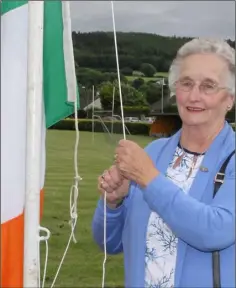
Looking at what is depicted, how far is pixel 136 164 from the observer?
1.64 metres

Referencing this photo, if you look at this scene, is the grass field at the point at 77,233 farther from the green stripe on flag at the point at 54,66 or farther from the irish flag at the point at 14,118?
the irish flag at the point at 14,118

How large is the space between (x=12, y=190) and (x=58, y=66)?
1.22 feet

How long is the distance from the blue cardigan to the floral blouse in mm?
18

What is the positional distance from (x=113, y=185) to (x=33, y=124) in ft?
1.39

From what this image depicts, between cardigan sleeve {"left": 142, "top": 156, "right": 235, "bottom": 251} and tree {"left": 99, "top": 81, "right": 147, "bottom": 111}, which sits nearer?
cardigan sleeve {"left": 142, "top": 156, "right": 235, "bottom": 251}

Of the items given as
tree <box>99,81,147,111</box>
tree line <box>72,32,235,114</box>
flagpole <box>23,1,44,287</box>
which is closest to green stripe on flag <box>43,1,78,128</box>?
flagpole <box>23,1,44,287</box>

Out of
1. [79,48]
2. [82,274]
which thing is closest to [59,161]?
[82,274]

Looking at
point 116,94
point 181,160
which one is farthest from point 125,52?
point 116,94

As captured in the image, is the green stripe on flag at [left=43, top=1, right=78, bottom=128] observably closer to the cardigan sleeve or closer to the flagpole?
the flagpole

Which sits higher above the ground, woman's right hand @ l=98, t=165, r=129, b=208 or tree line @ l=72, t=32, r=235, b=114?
tree line @ l=72, t=32, r=235, b=114

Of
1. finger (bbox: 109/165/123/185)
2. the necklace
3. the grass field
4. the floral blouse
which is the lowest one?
the grass field

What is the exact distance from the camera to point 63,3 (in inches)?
67.6

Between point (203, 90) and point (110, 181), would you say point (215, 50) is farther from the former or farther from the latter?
point (110, 181)

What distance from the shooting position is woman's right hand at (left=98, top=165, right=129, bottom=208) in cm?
180
